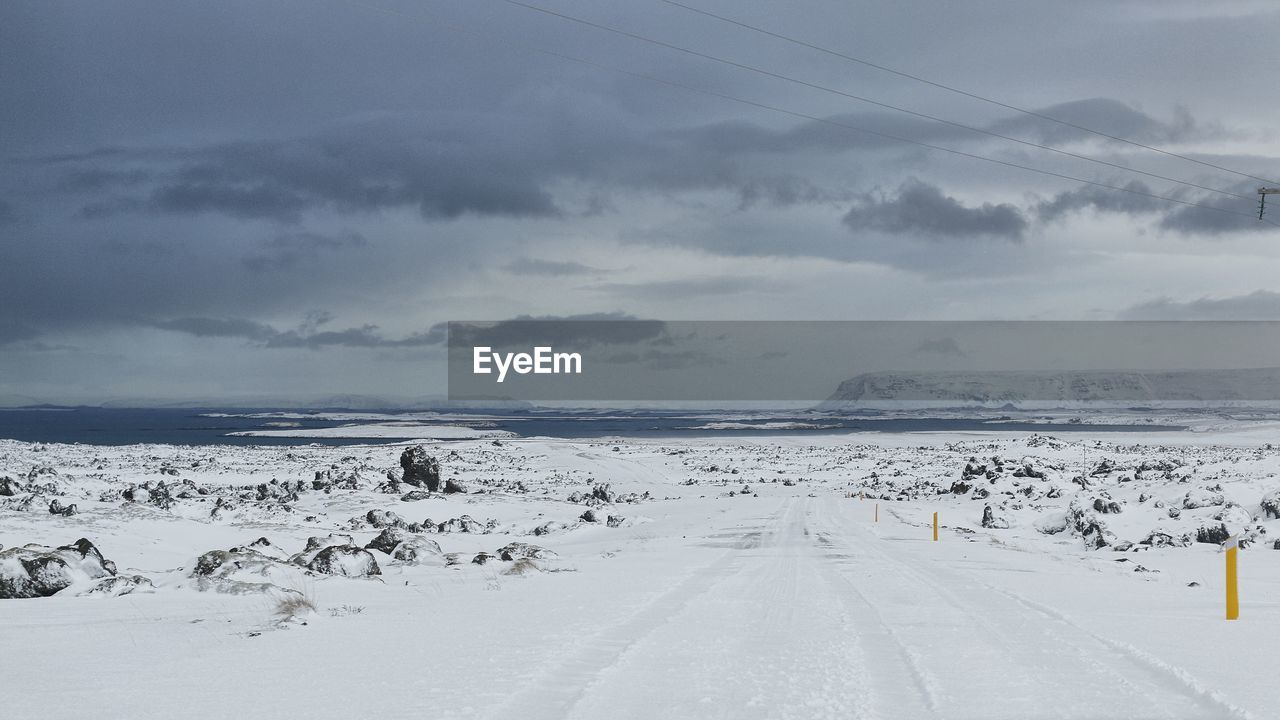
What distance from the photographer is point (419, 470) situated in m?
37.1

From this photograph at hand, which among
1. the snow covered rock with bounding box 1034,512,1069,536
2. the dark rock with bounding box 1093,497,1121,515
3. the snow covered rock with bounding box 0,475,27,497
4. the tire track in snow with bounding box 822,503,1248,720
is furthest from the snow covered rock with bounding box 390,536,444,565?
the dark rock with bounding box 1093,497,1121,515

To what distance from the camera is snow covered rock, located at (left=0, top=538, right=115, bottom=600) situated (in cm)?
1041

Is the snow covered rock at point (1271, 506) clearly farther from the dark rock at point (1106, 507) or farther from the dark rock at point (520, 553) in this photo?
the dark rock at point (520, 553)

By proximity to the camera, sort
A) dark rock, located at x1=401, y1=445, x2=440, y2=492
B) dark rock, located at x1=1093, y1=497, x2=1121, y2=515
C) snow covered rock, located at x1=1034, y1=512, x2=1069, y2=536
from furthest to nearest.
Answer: dark rock, located at x1=401, y1=445, x2=440, y2=492
dark rock, located at x1=1093, y1=497, x2=1121, y2=515
snow covered rock, located at x1=1034, y1=512, x2=1069, y2=536

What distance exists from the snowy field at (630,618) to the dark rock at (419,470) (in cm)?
965

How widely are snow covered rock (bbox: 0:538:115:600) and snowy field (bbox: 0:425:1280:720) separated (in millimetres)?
28

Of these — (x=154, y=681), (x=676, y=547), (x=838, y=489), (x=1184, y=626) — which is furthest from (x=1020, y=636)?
(x=838, y=489)

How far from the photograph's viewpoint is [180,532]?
741 inches

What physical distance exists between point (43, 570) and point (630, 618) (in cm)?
744

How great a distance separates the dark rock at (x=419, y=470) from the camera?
3681 centimetres

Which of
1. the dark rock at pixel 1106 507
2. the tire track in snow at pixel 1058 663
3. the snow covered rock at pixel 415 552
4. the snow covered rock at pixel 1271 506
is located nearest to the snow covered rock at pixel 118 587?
the snow covered rock at pixel 415 552

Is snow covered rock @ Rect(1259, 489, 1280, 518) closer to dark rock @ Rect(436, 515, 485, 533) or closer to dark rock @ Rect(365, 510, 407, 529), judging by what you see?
dark rock @ Rect(365, 510, 407, 529)

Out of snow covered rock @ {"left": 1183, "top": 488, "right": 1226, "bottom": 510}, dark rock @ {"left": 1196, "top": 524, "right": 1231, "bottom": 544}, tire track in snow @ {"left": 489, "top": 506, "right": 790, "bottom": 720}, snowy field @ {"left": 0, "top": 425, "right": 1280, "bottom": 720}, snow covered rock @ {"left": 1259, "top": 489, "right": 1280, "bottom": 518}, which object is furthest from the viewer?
snow covered rock @ {"left": 1183, "top": 488, "right": 1226, "bottom": 510}

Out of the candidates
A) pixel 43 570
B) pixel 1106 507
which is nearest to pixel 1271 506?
pixel 1106 507
